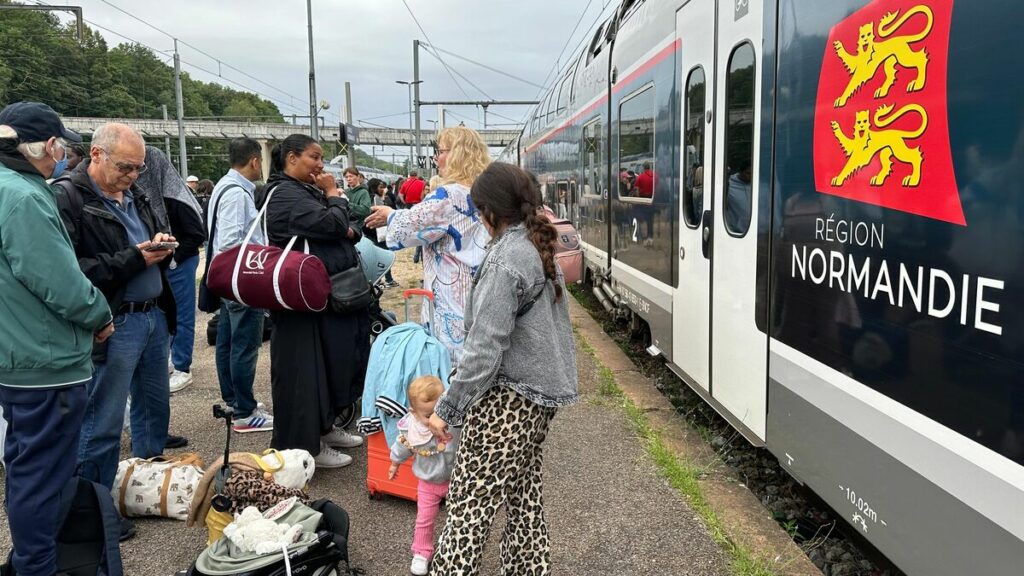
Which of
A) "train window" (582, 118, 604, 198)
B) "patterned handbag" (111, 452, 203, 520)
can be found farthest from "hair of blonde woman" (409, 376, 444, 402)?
"train window" (582, 118, 604, 198)

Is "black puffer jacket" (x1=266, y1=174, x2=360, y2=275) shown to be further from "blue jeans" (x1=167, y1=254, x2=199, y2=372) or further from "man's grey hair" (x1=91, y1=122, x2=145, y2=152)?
"blue jeans" (x1=167, y1=254, x2=199, y2=372)

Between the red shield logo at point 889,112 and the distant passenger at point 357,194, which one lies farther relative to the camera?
the distant passenger at point 357,194

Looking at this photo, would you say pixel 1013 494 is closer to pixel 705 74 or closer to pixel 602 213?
pixel 705 74

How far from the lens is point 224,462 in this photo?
10.5ft

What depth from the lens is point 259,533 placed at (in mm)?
2801

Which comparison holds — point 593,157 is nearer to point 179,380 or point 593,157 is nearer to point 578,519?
point 179,380

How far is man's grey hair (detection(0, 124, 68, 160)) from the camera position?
9.01ft

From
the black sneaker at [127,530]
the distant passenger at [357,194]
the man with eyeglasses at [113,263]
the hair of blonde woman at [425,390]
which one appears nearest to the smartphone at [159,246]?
the man with eyeglasses at [113,263]

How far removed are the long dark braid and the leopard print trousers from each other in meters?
0.49

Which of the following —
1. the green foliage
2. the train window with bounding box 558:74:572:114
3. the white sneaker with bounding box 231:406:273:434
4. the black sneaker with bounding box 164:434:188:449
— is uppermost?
the green foliage

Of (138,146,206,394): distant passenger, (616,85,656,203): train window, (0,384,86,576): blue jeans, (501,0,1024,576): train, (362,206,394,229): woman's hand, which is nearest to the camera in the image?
(501,0,1024,576): train

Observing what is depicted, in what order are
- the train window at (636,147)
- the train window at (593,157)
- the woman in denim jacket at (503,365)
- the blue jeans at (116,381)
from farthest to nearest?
the train window at (593,157), the train window at (636,147), the blue jeans at (116,381), the woman in denim jacket at (503,365)

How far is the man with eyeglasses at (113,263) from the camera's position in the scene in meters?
3.32

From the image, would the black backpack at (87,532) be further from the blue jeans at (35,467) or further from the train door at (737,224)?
the train door at (737,224)
